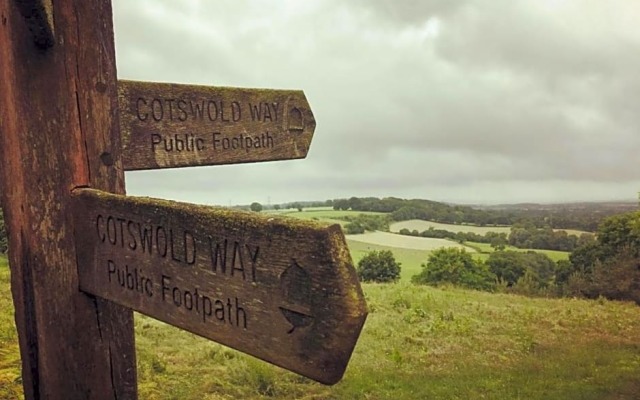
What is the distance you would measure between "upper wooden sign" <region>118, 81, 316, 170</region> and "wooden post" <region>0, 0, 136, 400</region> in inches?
12.9

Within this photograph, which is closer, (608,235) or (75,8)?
(75,8)

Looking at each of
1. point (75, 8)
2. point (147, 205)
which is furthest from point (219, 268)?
point (75, 8)

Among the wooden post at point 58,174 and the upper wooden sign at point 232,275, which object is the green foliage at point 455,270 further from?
the upper wooden sign at point 232,275

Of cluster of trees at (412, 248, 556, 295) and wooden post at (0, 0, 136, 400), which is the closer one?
wooden post at (0, 0, 136, 400)

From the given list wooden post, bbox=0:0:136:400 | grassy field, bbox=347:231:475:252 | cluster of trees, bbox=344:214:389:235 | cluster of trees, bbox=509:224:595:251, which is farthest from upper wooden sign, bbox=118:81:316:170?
cluster of trees, bbox=509:224:595:251

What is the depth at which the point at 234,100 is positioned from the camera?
2736mm

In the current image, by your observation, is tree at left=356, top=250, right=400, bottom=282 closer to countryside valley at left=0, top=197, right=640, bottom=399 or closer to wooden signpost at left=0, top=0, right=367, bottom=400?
countryside valley at left=0, top=197, right=640, bottom=399

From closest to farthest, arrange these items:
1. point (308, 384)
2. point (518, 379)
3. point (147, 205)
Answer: point (147, 205), point (308, 384), point (518, 379)

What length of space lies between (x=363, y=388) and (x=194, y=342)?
2.57 m

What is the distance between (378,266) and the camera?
18.1 metres

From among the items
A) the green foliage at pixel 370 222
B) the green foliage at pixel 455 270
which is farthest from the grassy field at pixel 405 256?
the green foliage at pixel 370 222

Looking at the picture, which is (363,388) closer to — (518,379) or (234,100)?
(518,379)

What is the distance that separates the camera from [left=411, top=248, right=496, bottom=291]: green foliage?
20.2 metres

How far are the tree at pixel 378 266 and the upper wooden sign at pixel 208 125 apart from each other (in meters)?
14.4
